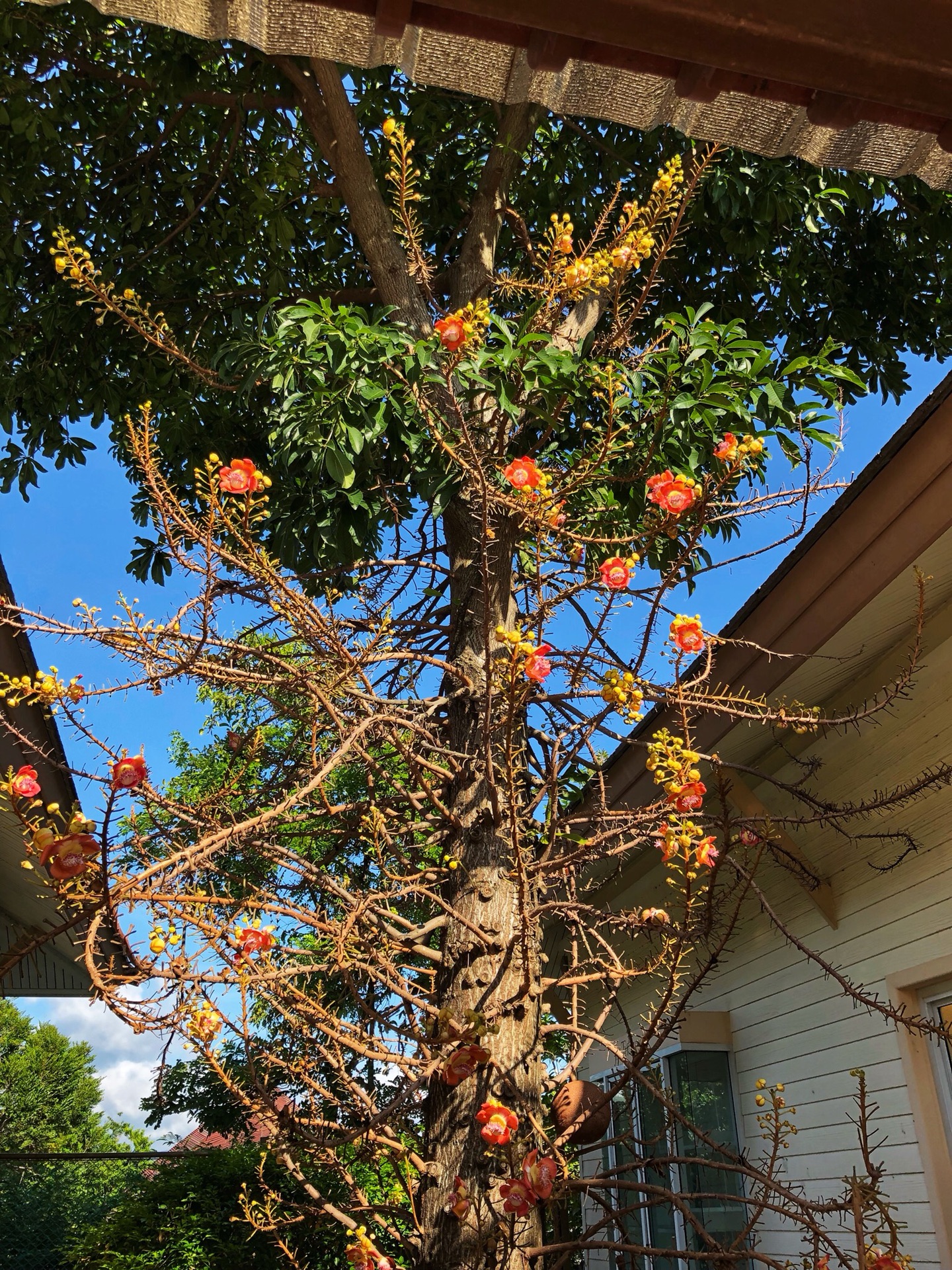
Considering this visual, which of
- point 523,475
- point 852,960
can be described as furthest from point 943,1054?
point 523,475

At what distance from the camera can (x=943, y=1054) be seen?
11.5 feet

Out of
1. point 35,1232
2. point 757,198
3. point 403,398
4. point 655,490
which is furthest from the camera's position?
point 35,1232

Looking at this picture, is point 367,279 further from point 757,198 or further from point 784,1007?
point 784,1007

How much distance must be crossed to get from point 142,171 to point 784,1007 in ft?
18.2

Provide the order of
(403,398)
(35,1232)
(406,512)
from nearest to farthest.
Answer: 1. (403,398)
2. (406,512)
3. (35,1232)

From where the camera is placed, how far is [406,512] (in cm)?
527

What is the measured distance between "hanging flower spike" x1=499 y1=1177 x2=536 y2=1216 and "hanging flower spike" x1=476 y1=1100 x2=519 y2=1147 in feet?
0.29

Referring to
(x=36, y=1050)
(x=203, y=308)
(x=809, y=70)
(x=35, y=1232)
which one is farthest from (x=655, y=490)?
(x=36, y=1050)

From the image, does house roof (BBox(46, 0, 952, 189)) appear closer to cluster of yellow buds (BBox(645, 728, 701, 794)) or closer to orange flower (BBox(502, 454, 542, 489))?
orange flower (BBox(502, 454, 542, 489))

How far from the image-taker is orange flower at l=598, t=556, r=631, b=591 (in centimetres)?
246

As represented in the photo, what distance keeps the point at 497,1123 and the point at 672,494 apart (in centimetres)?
153

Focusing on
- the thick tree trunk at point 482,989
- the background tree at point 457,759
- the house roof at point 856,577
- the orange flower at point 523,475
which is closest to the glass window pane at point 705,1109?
the background tree at point 457,759

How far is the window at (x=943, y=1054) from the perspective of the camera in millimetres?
3424

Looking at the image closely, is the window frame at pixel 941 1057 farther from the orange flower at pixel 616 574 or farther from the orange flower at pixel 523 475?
the orange flower at pixel 523 475
